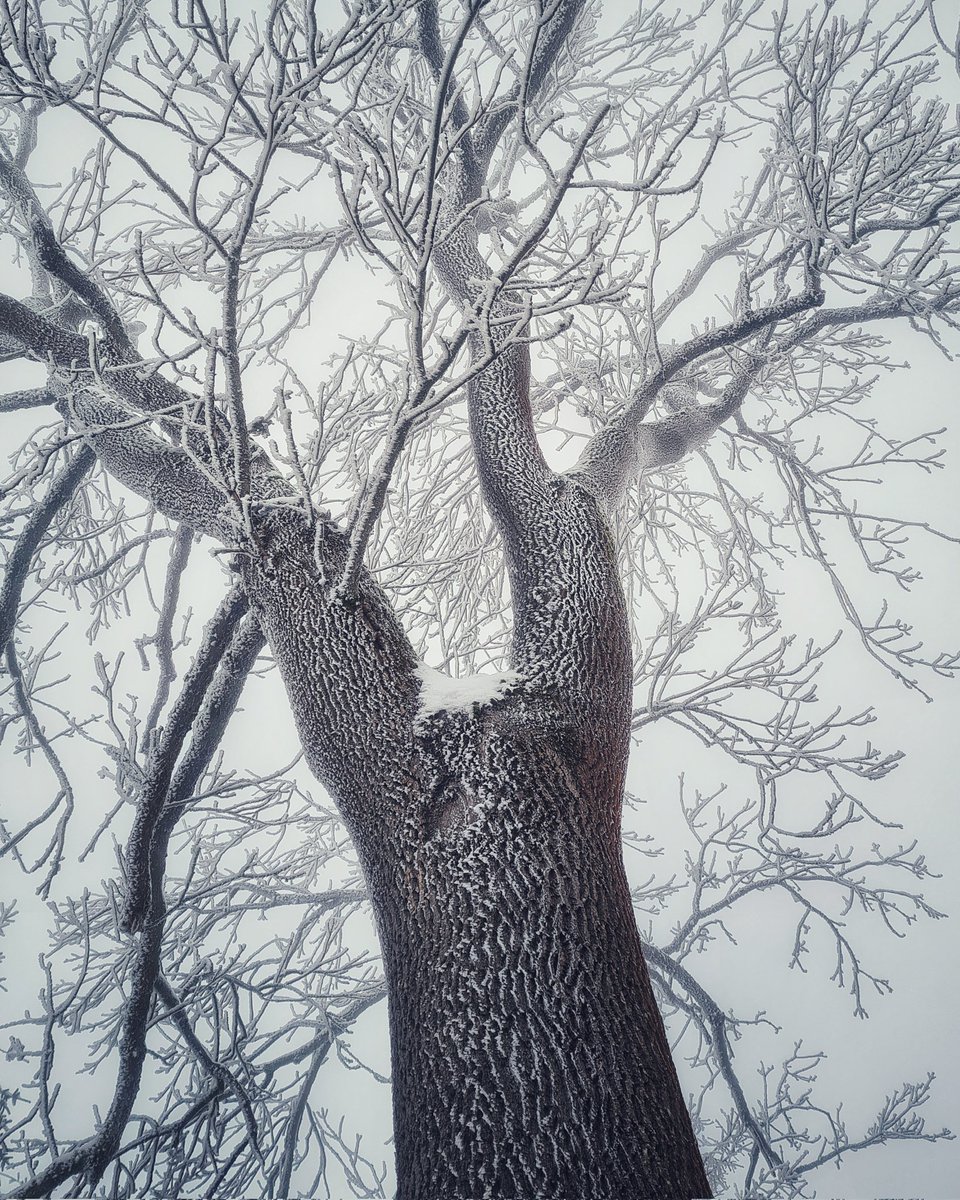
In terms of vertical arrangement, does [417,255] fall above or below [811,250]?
below

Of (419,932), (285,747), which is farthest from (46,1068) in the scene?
(285,747)

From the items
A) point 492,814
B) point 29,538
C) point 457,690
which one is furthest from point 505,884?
point 29,538

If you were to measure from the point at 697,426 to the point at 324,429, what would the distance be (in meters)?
2.29

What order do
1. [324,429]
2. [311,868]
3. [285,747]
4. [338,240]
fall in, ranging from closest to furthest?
1. [324,429]
2. [338,240]
3. [311,868]
4. [285,747]

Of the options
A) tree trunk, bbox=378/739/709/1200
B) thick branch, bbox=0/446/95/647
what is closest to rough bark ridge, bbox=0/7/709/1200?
tree trunk, bbox=378/739/709/1200

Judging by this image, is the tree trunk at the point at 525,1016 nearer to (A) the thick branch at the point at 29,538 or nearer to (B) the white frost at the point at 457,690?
(B) the white frost at the point at 457,690

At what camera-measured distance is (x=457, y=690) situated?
1.97 meters

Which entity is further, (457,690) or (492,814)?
(457,690)

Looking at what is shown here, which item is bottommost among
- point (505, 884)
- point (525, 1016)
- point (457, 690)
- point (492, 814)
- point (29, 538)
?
point (525, 1016)

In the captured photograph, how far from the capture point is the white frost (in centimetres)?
188

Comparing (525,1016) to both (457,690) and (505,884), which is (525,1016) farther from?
(457,690)

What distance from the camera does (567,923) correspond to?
1.48m

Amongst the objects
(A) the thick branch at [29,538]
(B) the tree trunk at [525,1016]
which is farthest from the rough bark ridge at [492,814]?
(A) the thick branch at [29,538]

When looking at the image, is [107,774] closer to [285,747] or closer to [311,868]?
[311,868]
